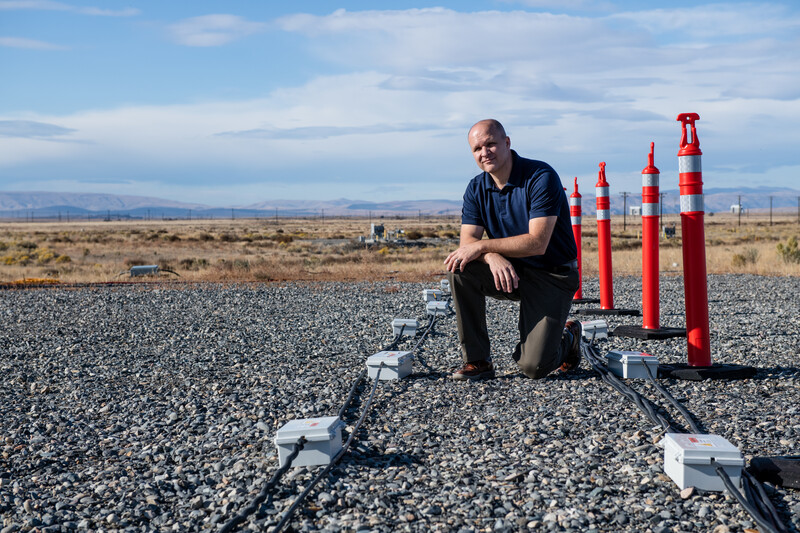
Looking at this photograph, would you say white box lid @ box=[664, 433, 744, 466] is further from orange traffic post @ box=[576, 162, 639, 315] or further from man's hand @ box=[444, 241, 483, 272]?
orange traffic post @ box=[576, 162, 639, 315]

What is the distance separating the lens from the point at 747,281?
13.5 meters

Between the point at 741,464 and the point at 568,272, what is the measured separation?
218cm

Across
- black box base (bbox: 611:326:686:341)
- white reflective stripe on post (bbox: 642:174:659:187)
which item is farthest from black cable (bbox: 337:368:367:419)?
white reflective stripe on post (bbox: 642:174:659:187)

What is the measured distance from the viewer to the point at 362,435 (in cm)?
396

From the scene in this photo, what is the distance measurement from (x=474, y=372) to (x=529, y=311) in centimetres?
60

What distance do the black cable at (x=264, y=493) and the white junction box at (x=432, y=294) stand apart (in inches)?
251

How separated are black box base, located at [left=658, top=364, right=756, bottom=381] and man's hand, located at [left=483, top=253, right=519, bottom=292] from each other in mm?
1317

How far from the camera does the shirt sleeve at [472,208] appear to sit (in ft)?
16.9

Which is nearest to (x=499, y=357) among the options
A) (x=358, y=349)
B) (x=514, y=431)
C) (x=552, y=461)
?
(x=358, y=349)

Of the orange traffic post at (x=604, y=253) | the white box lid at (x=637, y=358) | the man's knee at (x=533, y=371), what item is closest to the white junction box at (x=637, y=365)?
the white box lid at (x=637, y=358)

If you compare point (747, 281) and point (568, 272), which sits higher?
point (568, 272)

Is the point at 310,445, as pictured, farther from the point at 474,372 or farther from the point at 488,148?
the point at 488,148

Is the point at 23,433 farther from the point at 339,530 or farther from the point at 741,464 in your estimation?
the point at 741,464

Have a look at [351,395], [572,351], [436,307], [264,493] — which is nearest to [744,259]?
[436,307]
